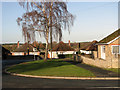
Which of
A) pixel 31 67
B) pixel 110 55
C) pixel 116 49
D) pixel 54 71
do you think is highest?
pixel 116 49

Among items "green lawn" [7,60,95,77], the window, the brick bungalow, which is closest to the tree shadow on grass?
"green lawn" [7,60,95,77]

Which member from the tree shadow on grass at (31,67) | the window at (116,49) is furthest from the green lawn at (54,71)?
the window at (116,49)

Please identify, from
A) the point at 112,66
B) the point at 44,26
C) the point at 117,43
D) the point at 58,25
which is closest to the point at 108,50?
the point at 117,43

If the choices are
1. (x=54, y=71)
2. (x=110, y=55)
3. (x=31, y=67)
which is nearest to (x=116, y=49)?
(x=110, y=55)

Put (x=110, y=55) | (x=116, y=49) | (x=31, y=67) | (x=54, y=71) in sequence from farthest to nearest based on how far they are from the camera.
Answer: (x=110, y=55)
(x=116, y=49)
(x=31, y=67)
(x=54, y=71)

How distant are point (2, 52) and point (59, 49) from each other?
757 inches

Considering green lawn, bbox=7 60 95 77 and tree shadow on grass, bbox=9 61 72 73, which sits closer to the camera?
green lawn, bbox=7 60 95 77

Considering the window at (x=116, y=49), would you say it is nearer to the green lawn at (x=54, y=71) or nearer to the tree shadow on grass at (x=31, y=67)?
the green lawn at (x=54, y=71)

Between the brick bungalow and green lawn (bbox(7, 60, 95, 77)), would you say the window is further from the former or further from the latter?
green lawn (bbox(7, 60, 95, 77))

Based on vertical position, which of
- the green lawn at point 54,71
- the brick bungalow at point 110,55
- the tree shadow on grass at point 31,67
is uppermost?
the brick bungalow at point 110,55

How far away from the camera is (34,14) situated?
25250 millimetres

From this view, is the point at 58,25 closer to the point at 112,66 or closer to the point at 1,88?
the point at 112,66

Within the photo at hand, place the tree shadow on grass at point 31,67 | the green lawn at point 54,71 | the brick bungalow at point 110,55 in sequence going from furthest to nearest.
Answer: the brick bungalow at point 110,55, the tree shadow on grass at point 31,67, the green lawn at point 54,71

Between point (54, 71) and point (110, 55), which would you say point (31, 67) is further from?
point (110, 55)
